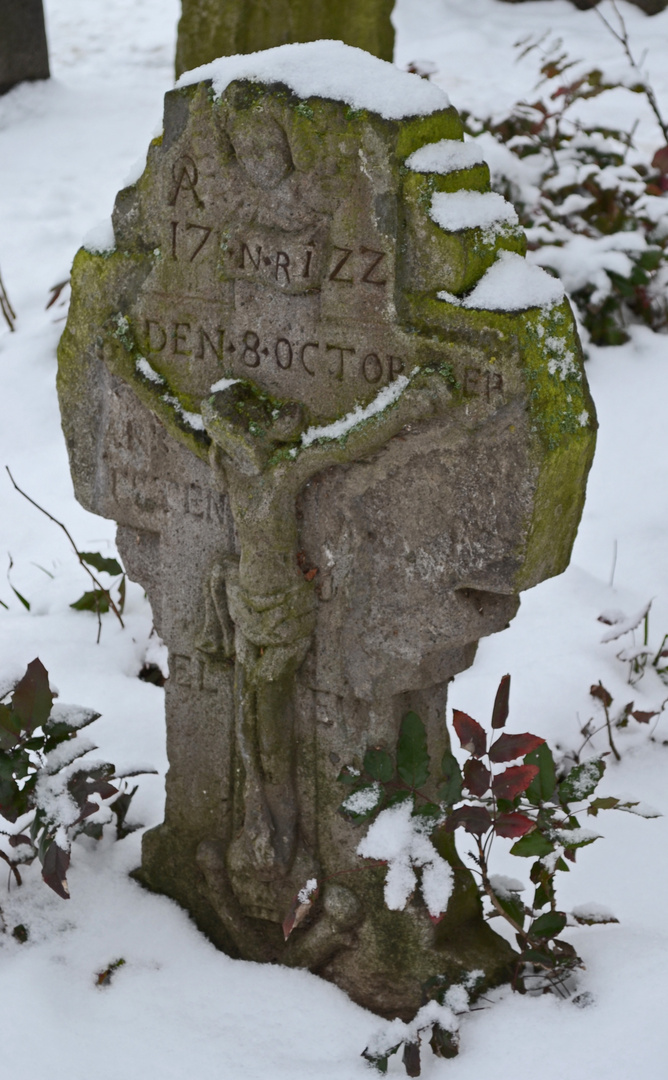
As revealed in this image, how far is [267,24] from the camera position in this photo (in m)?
5.64

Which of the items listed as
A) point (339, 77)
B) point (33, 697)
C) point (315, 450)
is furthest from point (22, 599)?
point (339, 77)

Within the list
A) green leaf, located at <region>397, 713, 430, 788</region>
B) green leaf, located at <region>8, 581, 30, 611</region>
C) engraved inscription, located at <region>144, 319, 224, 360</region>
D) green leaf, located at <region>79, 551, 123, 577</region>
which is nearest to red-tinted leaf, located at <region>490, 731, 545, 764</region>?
green leaf, located at <region>397, 713, 430, 788</region>

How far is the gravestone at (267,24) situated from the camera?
5.60 m

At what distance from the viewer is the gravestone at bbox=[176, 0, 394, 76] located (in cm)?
560

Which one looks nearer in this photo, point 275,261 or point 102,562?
point 275,261

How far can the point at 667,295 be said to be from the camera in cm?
482

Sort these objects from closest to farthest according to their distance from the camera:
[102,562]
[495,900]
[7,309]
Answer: [495,900]
[102,562]
[7,309]

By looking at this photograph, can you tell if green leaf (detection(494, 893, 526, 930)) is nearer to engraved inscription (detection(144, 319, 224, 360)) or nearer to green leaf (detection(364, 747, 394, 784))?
green leaf (detection(364, 747, 394, 784))

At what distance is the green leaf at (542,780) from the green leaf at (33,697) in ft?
→ 3.02

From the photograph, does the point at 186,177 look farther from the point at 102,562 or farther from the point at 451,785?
the point at 102,562

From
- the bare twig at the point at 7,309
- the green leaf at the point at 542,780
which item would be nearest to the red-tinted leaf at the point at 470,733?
the green leaf at the point at 542,780

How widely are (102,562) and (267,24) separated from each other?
3137 mm

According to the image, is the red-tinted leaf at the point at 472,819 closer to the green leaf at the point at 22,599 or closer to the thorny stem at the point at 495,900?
the thorny stem at the point at 495,900

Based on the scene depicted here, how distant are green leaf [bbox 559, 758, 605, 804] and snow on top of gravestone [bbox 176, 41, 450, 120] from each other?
3.87 ft
